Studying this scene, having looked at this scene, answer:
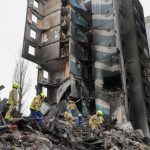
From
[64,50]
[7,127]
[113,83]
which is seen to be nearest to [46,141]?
[7,127]

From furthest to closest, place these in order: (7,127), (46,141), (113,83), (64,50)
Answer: (64,50), (113,83), (46,141), (7,127)

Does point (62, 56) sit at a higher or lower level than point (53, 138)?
higher

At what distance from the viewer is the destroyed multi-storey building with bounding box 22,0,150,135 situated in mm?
29688

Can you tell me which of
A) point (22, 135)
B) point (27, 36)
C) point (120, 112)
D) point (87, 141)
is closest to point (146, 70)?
point (120, 112)

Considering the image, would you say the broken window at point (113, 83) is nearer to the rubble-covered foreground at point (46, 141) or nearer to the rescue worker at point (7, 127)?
the rubble-covered foreground at point (46, 141)

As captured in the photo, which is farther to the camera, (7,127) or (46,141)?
(46,141)

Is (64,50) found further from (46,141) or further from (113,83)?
(46,141)

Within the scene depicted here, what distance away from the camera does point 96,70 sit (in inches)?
1216

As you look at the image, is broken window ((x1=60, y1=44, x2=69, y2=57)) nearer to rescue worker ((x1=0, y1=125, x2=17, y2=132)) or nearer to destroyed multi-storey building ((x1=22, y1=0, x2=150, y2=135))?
destroyed multi-storey building ((x1=22, y1=0, x2=150, y2=135))

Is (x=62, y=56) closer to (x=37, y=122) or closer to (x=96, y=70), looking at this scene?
(x=96, y=70)

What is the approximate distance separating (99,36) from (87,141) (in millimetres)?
19681

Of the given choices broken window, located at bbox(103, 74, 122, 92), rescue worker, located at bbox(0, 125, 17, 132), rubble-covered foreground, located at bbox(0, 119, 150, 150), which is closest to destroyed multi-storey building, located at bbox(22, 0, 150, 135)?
broken window, located at bbox(103, 74, 122, 92)

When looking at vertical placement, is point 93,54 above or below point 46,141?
above

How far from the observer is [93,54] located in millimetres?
32344
